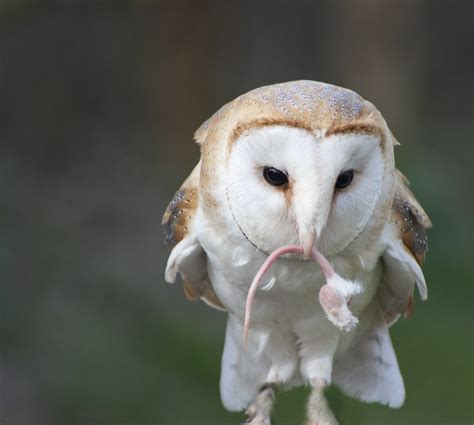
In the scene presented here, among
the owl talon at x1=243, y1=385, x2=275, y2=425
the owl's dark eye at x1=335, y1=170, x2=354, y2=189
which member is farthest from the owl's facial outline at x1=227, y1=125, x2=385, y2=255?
the owl talon at x1=243, y1=385, x2=275, y2=425

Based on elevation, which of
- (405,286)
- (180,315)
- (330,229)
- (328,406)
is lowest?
(180,315)

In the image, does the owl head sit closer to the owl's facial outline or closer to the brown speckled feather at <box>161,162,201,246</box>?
the owl's facial outline

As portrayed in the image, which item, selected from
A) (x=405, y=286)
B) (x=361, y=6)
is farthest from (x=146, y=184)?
(x=405, y=286)

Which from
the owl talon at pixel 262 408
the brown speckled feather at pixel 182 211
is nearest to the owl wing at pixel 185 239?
the brown speckled feather at pixel 182 211

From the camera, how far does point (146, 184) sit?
461 cm

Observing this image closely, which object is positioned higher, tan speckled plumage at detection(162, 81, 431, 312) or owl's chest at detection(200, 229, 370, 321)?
tan speckled plumage at detection(162, 81, 431, 312)

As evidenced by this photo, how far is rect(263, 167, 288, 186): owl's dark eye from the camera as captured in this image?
1.82 meters

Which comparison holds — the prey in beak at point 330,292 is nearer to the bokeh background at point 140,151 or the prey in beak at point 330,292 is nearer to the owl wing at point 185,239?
the owl wing at point 185,239

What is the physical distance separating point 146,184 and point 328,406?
98.4 inches

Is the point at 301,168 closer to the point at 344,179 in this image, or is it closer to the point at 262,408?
the point at 344,179

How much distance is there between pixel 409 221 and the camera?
2.26 meters

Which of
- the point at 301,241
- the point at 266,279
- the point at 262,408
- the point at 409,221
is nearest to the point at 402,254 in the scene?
the point at 409,221

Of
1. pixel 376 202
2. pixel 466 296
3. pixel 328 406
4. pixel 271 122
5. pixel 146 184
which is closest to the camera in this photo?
pixel 271 122

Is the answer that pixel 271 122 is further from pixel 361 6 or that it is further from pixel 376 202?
pixel 361 6
